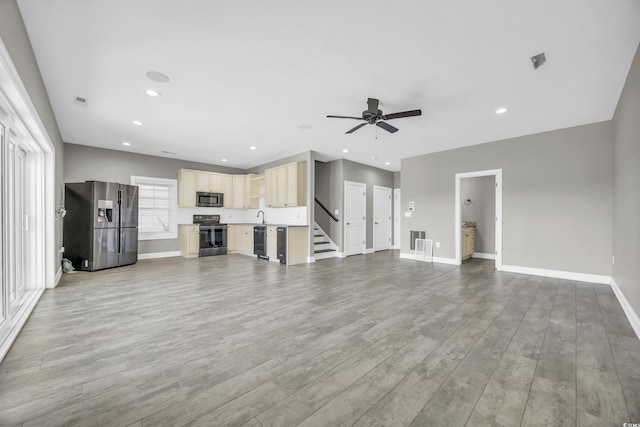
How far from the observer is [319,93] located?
133 inches

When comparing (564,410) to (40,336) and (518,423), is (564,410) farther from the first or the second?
(40,336)

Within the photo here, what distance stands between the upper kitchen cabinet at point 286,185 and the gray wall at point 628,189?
16.9 feet

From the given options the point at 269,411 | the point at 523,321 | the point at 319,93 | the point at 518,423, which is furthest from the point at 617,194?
the point at 269,411

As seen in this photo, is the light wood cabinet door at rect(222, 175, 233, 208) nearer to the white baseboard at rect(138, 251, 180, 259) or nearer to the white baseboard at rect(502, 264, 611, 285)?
the white baseboard at rect(138, 251, 180, 259)

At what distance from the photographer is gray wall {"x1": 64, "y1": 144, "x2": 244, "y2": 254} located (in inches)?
233

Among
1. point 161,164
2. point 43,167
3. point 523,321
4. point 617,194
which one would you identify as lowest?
point 523,321

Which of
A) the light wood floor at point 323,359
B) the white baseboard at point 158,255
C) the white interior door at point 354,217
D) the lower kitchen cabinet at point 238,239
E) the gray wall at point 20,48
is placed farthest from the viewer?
the lower kitchen cabinet at point 238,239

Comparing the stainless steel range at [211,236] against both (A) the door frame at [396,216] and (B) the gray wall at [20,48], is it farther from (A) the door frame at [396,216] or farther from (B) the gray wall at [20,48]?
(A) the door frame at [396,216]

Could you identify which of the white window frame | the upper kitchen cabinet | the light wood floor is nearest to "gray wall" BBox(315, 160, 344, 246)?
the upper kitchen cabinet

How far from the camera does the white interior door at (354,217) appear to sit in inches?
288

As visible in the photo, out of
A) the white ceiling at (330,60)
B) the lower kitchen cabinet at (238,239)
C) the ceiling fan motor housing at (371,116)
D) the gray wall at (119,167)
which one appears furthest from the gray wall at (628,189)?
the gray wall at (119,167)

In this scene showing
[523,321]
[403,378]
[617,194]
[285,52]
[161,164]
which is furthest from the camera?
[161,164]

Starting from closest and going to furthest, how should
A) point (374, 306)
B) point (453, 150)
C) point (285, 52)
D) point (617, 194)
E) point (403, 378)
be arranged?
point (403, 378)
point (285, 52)
point (374, 306)
point (617, 194)
point (453, 150)

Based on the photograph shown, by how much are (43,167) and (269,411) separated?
4.74 metres
